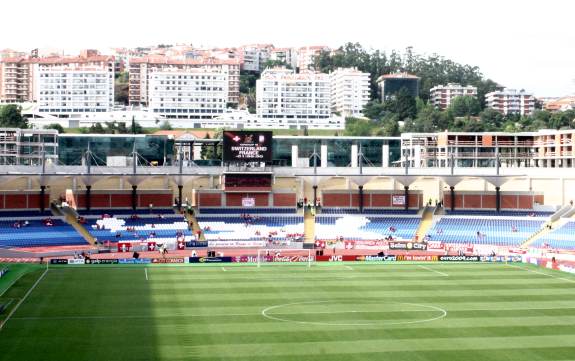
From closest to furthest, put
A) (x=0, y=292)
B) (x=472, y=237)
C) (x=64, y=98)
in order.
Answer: (x=0, y=292)
(x=472, y=237)
(x=64, y=98)

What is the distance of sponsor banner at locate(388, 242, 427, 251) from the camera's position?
7206 cm

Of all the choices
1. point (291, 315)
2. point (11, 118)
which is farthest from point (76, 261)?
point (11, 118)

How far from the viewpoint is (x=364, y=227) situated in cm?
7925

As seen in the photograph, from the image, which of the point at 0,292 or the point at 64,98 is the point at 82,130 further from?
the point at 0,292

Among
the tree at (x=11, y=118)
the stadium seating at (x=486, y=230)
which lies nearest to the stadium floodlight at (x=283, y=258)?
the stadium seating at (x=486, y=230)

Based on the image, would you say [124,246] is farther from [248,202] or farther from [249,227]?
[248,202]

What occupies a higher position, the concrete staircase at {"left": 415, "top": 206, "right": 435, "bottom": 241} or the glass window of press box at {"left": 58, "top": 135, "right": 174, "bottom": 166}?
the glass window of press box at {"left": 58, "top": 135, "right": 174, "bottom": 166}

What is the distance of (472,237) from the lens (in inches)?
3002

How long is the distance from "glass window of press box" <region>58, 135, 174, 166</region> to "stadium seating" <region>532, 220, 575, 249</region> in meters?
43.5

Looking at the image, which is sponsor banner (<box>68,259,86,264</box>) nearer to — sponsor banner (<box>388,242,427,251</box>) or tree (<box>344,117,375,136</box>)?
sponsor banner (<box>388,242,427,251</box>)

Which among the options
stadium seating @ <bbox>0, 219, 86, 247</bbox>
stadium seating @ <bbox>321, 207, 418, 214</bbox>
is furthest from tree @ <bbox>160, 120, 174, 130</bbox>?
Answer: stadium seating @ <bbox>0, 219, 86, 247</bbox>

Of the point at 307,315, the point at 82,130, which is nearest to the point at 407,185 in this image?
the point at 307,315

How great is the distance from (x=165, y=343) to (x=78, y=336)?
4.01 m

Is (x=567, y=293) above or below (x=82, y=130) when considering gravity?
below
